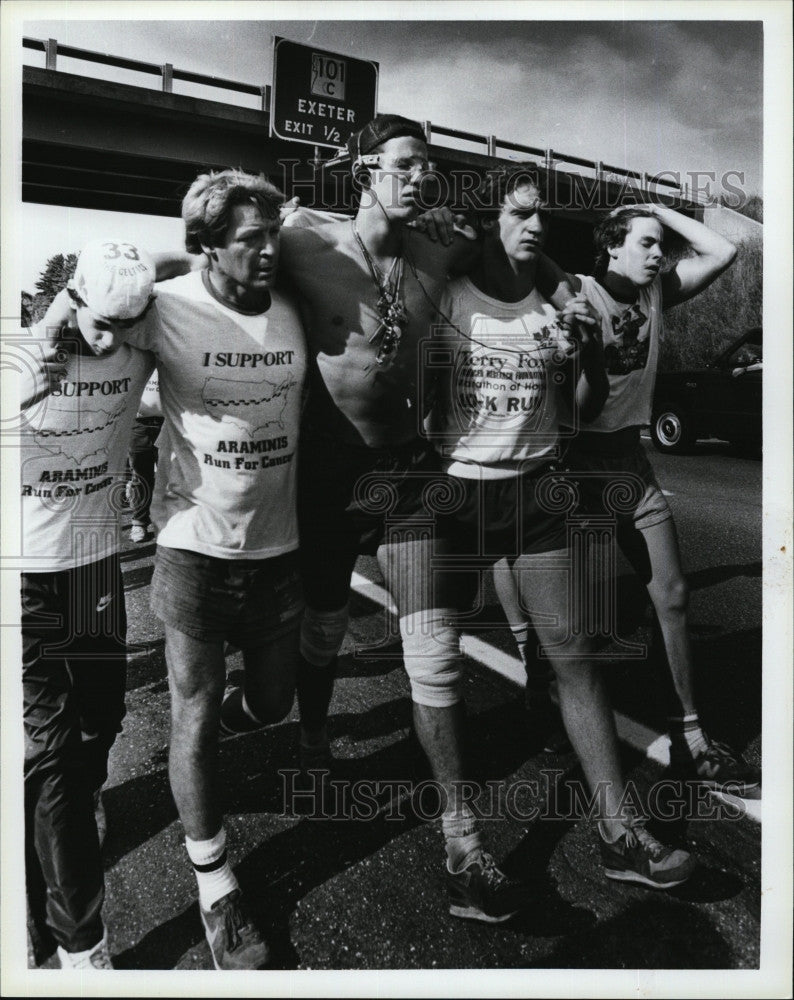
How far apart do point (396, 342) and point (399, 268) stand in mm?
226

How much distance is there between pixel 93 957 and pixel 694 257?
2867mm

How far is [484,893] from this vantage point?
238 centimetres

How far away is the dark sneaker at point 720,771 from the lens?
9.22 feet

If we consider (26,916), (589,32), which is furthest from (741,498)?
(26,916)

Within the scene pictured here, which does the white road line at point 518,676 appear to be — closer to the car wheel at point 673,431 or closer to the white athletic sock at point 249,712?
the white athletic sock at point 249,712

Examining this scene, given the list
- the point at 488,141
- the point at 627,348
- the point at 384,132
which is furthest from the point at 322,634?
the point at 488,141

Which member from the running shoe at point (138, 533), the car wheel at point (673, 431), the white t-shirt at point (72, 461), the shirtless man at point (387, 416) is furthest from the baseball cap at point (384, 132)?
the car wheel at point (673, 431)

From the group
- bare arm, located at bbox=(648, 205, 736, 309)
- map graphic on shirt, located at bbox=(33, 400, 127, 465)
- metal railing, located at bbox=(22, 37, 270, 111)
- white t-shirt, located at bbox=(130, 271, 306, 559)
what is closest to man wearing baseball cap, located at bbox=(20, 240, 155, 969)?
map graphic on shirt, located at bbox=(33, 400, 127, 465)

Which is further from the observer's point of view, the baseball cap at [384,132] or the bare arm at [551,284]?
the bare arm at [551,284]

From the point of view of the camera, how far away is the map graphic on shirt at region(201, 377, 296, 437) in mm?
2250

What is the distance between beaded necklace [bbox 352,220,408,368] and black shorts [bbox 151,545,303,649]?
0.71 metres

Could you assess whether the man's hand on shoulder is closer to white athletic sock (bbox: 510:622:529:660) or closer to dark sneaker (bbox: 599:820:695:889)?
white athletic sock (bbox: 510:622:529:660)

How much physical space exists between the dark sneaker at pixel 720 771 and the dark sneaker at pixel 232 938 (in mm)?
1488

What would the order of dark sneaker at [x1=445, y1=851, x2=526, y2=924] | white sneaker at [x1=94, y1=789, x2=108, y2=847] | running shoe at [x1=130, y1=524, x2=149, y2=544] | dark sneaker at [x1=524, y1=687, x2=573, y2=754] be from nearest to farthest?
dark sneaker at [x1=445, y1=851, x2=526, y2=924] → white sneaker at [x1=94, y1=789, x2=108, y2=847] → dark sneaker at [x1=524, y1=687, x2=573, y2=754] → running shoe at [x1=130, y1=524, x2=149, y2=544]
